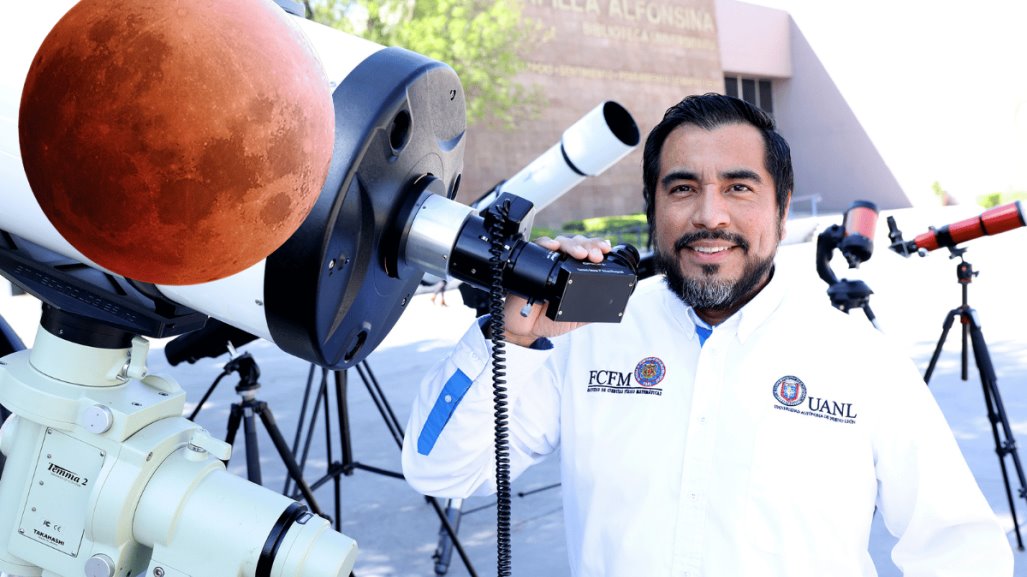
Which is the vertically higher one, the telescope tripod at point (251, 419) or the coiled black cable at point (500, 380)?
the telescope tripod at point (251, 419)

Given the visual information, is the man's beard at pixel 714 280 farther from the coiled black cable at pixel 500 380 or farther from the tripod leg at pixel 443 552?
the tripod leg at pixel 443 552

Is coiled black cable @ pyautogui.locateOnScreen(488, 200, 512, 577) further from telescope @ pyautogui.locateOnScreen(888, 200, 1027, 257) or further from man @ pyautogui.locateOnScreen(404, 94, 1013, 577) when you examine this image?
telescope @ pyautogui.locateOnScreen(888, 200, 1027, 257)

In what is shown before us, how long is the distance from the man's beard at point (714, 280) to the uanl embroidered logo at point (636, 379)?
0.18 m

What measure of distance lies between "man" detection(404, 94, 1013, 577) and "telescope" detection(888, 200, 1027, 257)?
226cm

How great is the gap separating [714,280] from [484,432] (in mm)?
645

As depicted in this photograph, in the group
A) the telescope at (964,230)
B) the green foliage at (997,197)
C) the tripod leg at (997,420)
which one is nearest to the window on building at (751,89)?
the green foliage at (997,197)

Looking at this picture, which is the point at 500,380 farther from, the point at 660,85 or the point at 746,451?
the point at 660,85

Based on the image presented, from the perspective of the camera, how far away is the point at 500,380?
130 cm

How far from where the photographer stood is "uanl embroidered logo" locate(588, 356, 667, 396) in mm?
1900

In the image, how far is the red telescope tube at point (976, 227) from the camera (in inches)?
147

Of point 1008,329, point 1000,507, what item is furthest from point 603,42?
point 1000,507

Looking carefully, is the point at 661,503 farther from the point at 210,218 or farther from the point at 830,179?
the point at 830,179

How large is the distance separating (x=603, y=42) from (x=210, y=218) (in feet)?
84.7

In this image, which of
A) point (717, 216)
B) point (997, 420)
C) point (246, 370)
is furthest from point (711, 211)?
point (997, 420)
